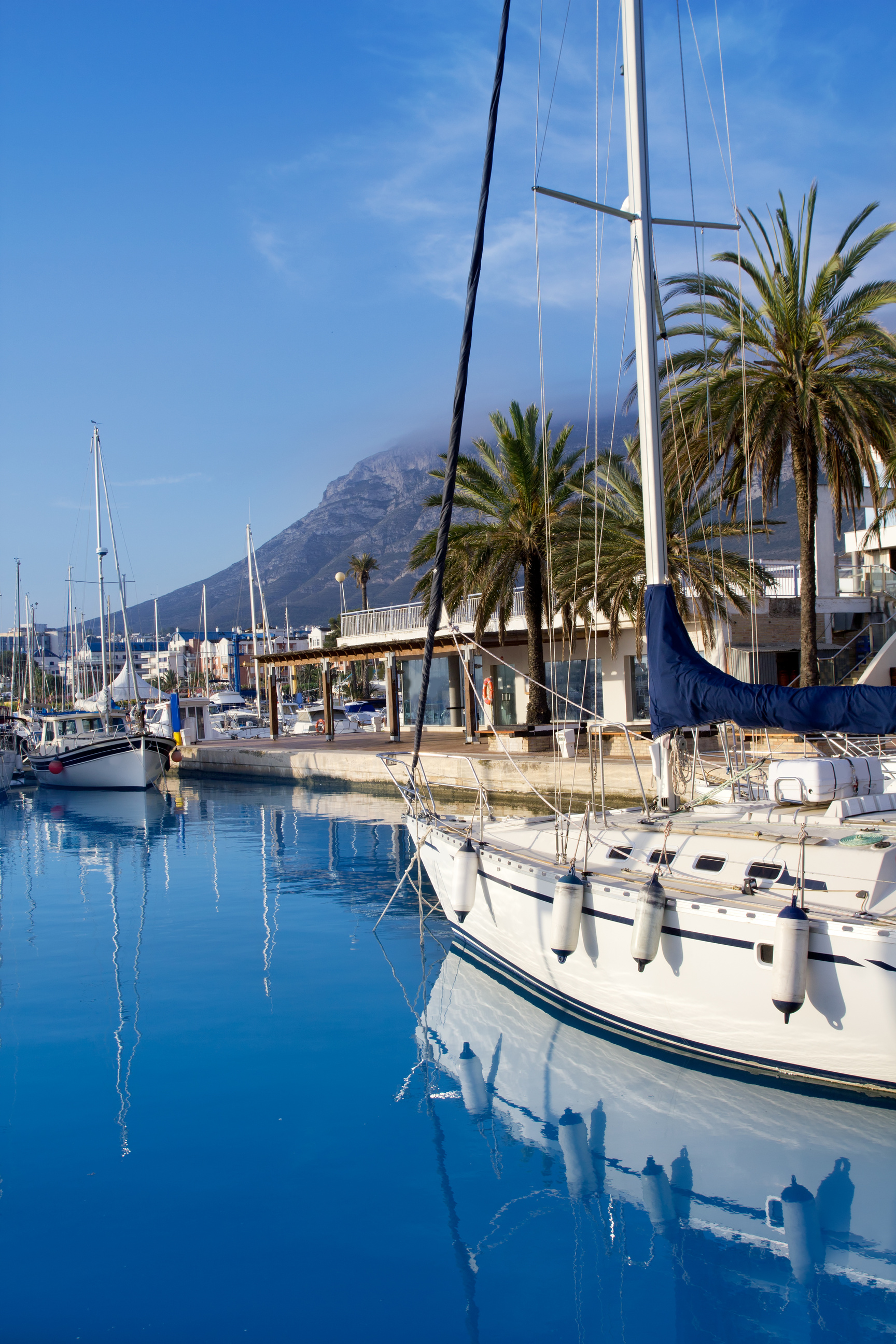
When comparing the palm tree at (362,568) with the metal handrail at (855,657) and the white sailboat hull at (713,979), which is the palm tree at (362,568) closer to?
the metal handrail at (855,657)

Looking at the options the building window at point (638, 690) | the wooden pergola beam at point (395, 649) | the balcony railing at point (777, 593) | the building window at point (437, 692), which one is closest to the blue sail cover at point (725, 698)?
the balcony railing at point (777, 593)

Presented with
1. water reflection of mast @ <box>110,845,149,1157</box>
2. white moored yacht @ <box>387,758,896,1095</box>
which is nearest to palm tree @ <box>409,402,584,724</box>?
water reflection of mast @ <box>110,845,149,1157</box>

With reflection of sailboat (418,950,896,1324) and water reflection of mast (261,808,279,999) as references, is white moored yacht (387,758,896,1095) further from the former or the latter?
water reflection of mast (261,808,279,999)

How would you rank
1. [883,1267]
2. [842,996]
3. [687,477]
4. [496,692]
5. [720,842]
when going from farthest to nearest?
[496,692]
[687,477]
[720,842]
[842,996]
[883,1267]

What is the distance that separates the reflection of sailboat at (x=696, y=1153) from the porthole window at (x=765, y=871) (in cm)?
173

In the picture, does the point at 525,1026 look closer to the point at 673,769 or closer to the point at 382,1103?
the point at 382,1103

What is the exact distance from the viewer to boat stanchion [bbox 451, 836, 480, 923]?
10.4m

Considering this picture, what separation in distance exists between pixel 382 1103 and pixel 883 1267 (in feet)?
13.0

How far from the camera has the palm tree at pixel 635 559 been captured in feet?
73.2

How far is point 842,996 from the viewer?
692 cm

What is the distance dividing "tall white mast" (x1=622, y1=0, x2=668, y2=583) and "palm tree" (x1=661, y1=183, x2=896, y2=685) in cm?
723

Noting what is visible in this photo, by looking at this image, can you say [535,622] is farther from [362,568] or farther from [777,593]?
[362,568]

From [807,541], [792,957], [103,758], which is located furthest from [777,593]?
[103,758]

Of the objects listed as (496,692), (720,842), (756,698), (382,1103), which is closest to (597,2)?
(756,698)
